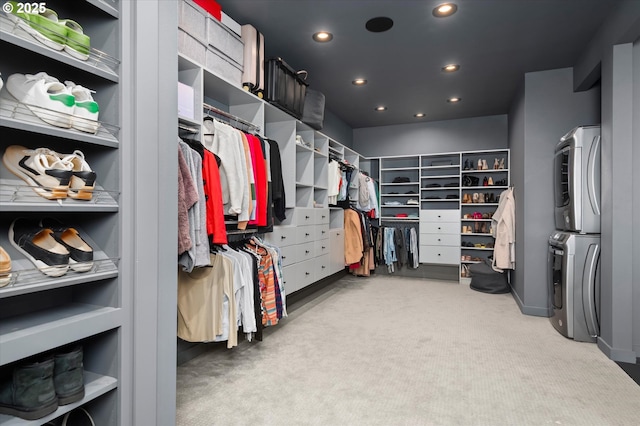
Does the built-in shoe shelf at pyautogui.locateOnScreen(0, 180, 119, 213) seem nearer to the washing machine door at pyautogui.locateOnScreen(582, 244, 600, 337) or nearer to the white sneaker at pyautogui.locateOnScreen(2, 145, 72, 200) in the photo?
the white sneaker at pyautogui.locateOnScreen(2, 145, 72, 200)

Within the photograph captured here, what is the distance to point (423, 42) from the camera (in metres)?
3.36

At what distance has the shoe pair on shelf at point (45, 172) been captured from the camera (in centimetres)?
114

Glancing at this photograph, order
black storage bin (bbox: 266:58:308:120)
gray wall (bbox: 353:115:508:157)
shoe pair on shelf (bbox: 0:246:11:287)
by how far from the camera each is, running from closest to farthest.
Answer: shoe pair on shelf (bbox: 0:246:11:287) < black storage bin (bbox: 266:58:308:120) < gray wall (bbox: 353:115:508:157)

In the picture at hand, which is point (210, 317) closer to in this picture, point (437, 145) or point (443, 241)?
point (443, 241)

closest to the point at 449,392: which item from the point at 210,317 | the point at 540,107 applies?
the point at 210,317

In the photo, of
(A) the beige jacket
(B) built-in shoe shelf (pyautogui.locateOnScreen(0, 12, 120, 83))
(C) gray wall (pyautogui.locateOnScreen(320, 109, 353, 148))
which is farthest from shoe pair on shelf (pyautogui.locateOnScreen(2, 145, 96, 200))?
(A) the beige jacket

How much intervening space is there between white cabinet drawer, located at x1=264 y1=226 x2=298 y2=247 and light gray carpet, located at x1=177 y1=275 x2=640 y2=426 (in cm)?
80

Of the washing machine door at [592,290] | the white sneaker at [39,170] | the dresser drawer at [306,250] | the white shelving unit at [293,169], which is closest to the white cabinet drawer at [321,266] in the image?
the white shelving unit at [293,169]

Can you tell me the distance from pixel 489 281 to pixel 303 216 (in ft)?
9.65

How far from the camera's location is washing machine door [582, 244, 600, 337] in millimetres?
3006

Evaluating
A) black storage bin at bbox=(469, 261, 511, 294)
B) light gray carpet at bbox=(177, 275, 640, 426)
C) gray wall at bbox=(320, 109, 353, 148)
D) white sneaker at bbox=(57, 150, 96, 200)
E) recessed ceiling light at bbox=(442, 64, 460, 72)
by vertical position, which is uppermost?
recessed ceiling light at bbox=(442, 64, 460, 72)

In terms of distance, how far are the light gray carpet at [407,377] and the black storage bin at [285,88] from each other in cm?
212

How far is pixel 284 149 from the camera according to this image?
3.65 meters

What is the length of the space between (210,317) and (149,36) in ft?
5.48
